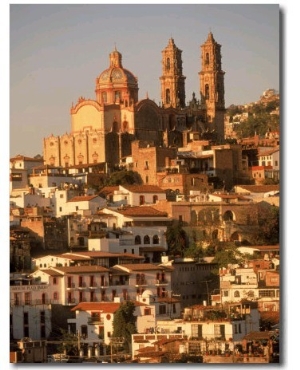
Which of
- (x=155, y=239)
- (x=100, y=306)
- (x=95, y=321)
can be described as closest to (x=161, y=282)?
(x=100, y=306)

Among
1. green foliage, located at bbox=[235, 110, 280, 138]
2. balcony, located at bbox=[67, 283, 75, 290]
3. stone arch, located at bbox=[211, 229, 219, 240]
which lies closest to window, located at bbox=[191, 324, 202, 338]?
balcony, located at bbox=[67, 283, 75, 290]

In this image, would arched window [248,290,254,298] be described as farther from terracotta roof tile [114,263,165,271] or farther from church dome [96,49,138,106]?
church dome [96,49,138,106]

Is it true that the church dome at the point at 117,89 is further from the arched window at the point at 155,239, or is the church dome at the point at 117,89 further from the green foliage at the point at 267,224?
the green foliage at the point at 267,224

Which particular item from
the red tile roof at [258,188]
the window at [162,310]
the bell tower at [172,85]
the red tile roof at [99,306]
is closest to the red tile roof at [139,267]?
the window at [162,310]

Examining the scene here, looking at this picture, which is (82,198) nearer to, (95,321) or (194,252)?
(194,252)
